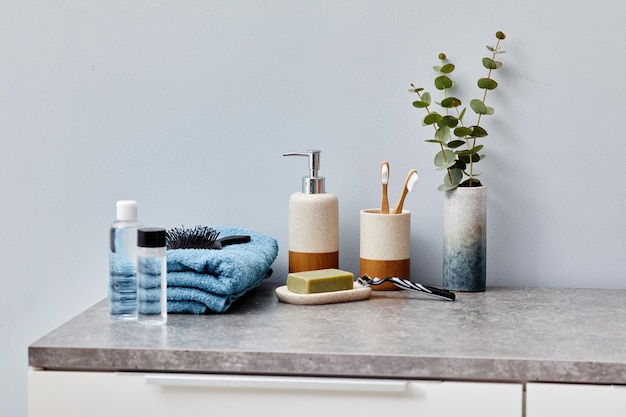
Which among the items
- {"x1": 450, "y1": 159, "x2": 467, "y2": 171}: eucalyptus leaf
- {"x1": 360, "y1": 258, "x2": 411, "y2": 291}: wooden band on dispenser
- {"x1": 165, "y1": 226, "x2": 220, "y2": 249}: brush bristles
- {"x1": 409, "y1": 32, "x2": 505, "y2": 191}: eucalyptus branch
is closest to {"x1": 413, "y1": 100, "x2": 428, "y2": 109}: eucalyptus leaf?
{"x1": 409, "y1": 32, "x2": 505, "y2": 191}: eucalyptus branch

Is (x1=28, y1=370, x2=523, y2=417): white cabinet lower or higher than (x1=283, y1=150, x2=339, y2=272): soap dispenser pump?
lower

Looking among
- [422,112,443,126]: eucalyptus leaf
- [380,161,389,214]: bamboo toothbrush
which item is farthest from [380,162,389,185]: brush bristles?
[422,112,443,126]: eucalyptus leaf

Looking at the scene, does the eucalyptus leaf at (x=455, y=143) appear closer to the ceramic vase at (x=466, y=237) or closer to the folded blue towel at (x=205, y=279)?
the ceramic vase at (x=466, y=237)

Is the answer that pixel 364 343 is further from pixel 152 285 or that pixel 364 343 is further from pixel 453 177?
pixel 453 177

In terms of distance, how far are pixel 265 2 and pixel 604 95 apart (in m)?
0.59

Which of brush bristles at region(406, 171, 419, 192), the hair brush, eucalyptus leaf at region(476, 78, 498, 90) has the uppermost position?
eucalyptus leaf at region(476, 78, 498, 90)

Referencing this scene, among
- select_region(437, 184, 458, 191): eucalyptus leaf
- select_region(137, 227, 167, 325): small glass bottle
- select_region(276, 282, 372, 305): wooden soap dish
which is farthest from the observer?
select_region(437, 184, 458, 191): eucalyptus leaf

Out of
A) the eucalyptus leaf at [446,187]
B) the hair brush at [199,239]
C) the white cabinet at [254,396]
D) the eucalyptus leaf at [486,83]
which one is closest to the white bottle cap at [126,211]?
the hair brush at [199,239]

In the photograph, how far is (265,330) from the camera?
104 centimetres

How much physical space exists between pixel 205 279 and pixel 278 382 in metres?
0.23

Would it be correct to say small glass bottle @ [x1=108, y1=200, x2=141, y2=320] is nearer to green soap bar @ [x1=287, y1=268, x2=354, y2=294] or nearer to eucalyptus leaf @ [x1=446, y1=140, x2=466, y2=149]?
green soap bar @ [x1=287, y1=268, x2=354, y2=294]

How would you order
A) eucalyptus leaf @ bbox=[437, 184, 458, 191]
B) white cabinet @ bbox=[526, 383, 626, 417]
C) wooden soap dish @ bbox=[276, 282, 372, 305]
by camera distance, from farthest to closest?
eucalyptus leaf @ bbox=[437, 184, 458, 191], wooden soap dish @ bbox=[276, 282, 372, 305], white cabinet @ bbox=[526, 383, 626, 417]

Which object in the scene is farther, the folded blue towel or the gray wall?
the gray wall

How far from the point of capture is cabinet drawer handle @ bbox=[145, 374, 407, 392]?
3.04 ft
